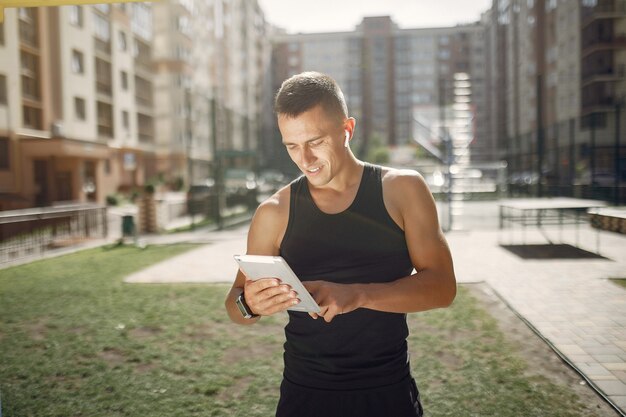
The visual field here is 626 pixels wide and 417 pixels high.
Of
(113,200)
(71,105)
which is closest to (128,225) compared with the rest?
(113,200)

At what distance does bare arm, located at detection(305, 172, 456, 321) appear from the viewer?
1631mm

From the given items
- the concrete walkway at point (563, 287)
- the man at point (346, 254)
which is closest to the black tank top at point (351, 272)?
the man at point (346, 254)

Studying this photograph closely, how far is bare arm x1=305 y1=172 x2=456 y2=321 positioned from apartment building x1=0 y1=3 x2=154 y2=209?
16504mm

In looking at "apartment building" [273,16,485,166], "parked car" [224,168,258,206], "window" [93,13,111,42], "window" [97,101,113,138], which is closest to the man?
"parked car" [224,168,258,206]

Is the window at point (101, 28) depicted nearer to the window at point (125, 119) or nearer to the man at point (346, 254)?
the window at point (125, 119)

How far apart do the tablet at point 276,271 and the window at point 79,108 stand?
30.8 m

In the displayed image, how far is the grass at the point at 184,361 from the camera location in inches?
149

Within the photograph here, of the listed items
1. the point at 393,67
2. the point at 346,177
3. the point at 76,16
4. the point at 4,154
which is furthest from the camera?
the point at 393,67

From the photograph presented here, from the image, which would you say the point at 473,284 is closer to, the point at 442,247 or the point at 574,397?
the point at 574,397

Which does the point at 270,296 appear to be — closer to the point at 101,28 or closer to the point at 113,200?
the point at 113,200

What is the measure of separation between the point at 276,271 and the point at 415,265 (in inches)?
20.8

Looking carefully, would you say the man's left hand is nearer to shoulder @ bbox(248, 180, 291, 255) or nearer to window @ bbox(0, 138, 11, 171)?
shoulder @ bbox(248, 180, 291, 255)

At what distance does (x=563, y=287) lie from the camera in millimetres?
5867

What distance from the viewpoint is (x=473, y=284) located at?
7488 millimetres
